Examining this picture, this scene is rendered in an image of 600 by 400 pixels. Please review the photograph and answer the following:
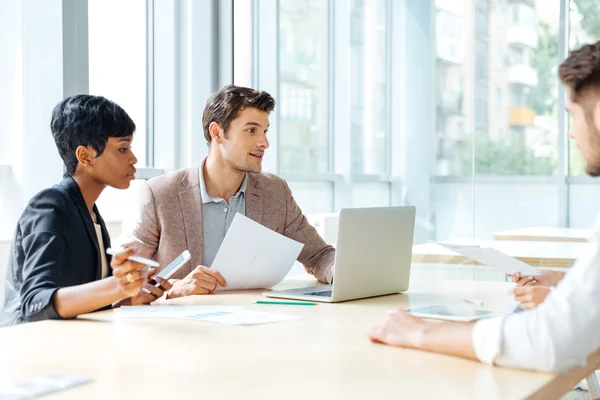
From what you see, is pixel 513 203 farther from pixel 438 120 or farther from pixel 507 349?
pixel 507 349

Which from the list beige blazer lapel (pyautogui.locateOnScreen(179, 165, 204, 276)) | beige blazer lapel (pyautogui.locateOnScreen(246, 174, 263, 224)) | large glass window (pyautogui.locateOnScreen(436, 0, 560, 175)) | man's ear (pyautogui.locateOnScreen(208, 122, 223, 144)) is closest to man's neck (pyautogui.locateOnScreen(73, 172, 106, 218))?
beige blazer lapel (pyautogui.locateOnScreen(179, 165, 204, 276))

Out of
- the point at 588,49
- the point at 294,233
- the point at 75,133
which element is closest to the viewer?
the point at 588,49

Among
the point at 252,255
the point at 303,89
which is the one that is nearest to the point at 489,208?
the point at 303,89

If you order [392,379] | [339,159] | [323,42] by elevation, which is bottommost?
[392,379]

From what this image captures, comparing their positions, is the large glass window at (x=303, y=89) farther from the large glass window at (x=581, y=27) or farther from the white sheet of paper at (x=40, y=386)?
the white sheet of paper at (x=40, y=386)

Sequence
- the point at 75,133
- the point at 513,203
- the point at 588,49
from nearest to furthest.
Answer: the point at 588,49, the point at 75,133, the point at 513,203

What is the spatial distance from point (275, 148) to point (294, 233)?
2.17 m

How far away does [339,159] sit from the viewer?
5.01 metres

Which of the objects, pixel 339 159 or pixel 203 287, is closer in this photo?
pixel 203 287

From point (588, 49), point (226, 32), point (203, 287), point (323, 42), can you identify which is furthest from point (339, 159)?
point (588, 49)

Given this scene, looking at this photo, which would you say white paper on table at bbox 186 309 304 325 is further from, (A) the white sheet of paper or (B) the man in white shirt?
(A) the white sheet of paper

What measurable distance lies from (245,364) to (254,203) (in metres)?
1.53

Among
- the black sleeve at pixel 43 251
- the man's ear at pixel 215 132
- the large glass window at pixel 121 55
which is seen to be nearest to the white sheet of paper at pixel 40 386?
the black sleeve at pixel 43 251

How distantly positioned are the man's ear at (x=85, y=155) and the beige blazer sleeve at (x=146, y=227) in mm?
461
